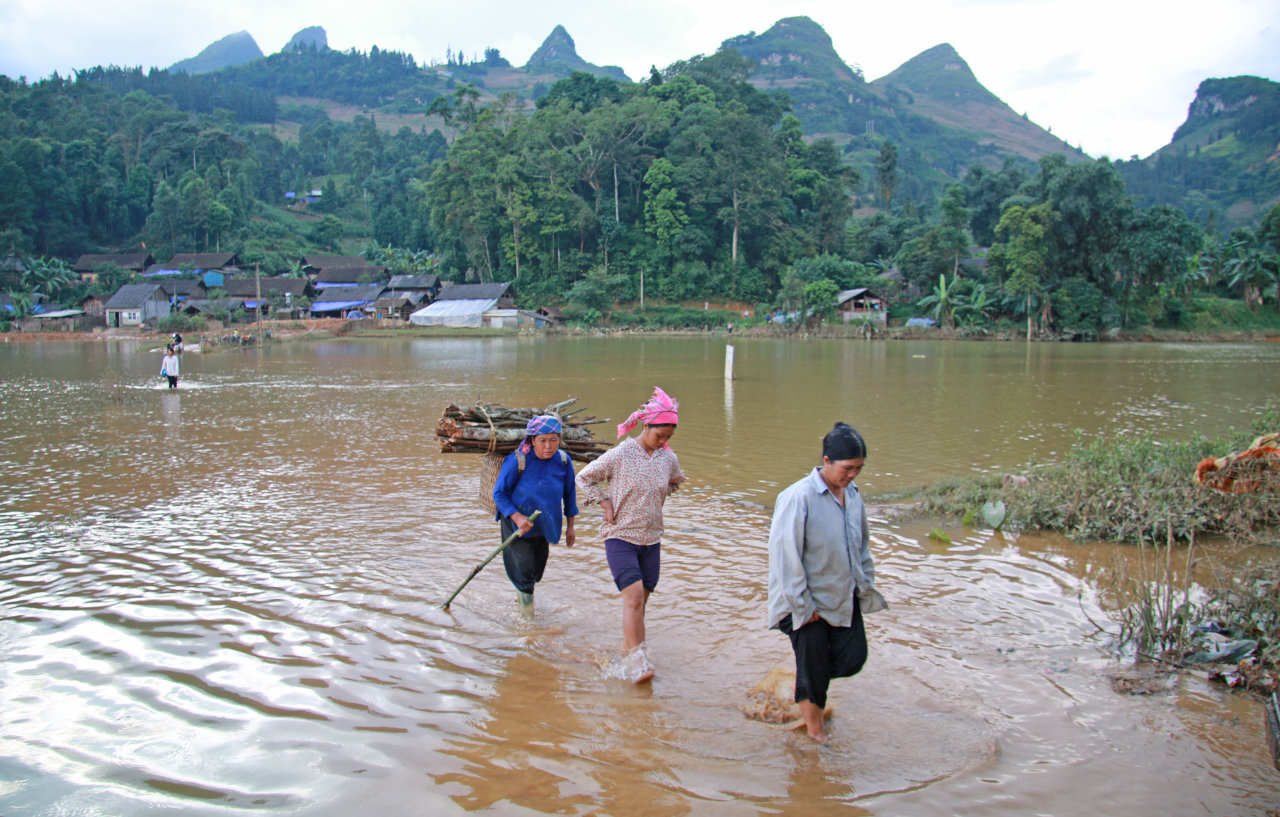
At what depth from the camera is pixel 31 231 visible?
7919 centimetres

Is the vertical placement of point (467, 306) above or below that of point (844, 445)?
above

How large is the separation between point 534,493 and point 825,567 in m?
2.19

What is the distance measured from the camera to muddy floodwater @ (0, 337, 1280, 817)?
3.62m

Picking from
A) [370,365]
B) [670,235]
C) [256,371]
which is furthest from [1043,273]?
[256,371]

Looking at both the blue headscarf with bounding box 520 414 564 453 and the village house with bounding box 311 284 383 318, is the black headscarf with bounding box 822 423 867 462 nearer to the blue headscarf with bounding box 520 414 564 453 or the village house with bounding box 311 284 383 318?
the blue headscarf with bounding box 520 414 564 453

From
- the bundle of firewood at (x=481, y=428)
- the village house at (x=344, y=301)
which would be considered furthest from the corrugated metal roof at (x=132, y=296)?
the bundle of firewood at (x=481, y=428)

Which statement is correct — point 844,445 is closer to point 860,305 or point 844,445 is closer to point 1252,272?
point 860,305

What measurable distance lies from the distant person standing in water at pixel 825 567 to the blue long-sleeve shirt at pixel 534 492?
189 centimetres

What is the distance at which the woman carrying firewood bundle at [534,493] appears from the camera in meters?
5.08

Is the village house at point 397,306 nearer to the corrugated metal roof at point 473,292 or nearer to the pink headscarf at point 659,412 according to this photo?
the corrugated metal roof at point 473,292

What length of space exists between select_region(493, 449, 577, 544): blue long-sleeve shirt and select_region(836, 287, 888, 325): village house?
5463cm

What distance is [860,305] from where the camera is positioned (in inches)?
2290

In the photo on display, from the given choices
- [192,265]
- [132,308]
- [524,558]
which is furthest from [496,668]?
[192,265]

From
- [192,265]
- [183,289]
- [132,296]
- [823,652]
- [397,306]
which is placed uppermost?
[192,265]
